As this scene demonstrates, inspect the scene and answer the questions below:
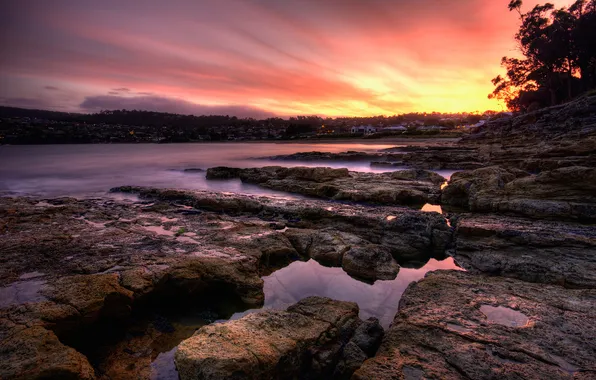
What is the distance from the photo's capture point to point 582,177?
8484 mm

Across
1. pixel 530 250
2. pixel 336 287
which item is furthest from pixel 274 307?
pixel 530 250

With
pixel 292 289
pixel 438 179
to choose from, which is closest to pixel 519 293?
pixel 292 289

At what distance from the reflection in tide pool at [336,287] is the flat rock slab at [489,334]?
0.76m

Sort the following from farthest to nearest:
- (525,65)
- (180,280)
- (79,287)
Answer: (525,65) → (180,280) → (79,287)

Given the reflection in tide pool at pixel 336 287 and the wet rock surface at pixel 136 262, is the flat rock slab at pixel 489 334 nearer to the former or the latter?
the reflection in tide pool at pixel 336 287

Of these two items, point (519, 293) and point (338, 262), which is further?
point (338, 262)

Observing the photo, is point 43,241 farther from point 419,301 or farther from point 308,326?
point 419,301

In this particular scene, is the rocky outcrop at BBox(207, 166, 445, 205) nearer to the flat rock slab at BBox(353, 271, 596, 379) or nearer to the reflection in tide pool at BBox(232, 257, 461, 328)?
the reflection in tide pool at BBox(232, 257, 461, 328)

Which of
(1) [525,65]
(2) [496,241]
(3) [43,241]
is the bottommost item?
(3) [43,241]

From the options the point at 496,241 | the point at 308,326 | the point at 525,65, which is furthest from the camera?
the point at 525,65

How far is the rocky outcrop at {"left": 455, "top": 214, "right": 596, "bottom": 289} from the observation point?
5.50m

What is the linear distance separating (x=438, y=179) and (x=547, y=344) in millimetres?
13929

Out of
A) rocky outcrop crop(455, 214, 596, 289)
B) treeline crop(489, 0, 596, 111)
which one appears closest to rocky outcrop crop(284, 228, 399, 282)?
rocky outcrop crop(455, 214, 596, 289)

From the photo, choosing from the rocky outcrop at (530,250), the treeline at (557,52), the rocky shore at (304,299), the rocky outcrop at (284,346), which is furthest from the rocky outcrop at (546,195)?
the treeline at (557,52)
